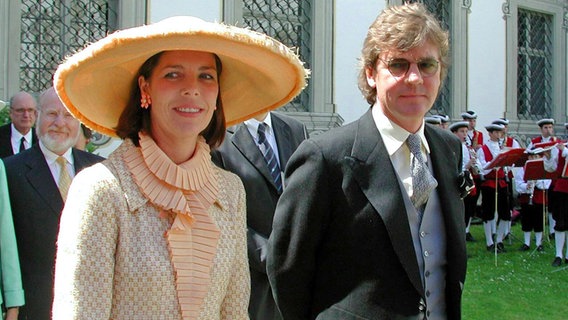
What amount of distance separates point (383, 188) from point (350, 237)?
20cm

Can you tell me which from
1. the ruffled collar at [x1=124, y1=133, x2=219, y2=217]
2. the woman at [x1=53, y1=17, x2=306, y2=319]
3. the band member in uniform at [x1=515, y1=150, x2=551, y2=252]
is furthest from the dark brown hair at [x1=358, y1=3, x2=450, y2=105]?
the band member in uniform at [x1=515, y1=150, x2=551, y2=252]

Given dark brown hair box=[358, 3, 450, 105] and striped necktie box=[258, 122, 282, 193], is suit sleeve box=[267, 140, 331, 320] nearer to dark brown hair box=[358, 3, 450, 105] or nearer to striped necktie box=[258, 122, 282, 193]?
dark brown hair box=[358, 3, 450, 105]

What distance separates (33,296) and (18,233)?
331mm

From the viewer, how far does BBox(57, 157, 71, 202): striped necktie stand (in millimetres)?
3810

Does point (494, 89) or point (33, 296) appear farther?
point (494, 89)

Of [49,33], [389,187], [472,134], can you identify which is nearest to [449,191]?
[389,187]

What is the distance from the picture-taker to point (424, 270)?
2.43 metres

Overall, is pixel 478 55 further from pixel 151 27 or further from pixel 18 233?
pixel 151 27

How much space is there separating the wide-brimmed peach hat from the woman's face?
2.1 inches

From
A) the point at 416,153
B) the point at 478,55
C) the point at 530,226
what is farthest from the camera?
the point at 478,55

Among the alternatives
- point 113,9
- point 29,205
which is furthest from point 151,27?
point 113,9

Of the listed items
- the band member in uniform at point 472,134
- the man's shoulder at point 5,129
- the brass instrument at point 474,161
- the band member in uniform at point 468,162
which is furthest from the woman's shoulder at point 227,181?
the band member in uniform at point 472,134

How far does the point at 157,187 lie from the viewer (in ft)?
6.76

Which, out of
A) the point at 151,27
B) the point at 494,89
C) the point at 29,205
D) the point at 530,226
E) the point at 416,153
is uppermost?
the point at 494,89
